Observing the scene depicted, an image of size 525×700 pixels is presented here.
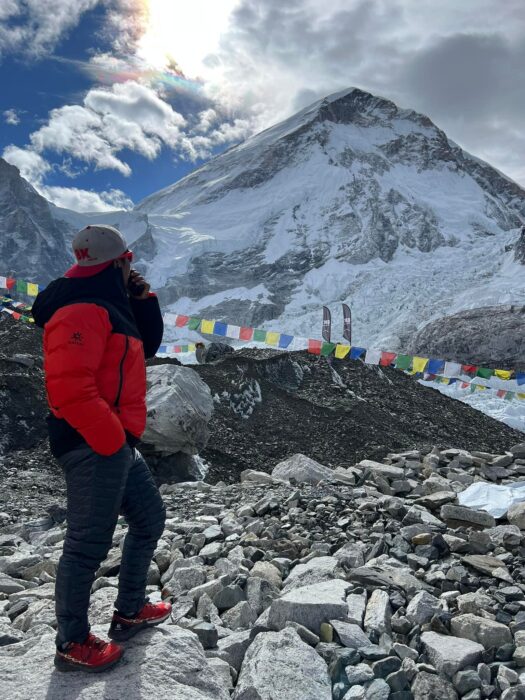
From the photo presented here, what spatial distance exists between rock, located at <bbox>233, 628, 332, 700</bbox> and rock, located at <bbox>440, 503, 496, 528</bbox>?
247cm

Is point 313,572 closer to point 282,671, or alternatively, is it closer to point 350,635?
point 350,635

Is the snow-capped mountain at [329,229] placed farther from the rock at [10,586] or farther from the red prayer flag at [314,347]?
the rock at [10,586]

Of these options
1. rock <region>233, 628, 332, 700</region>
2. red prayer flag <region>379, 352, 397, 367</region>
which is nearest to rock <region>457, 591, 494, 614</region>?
rock <region>233, 628, 332, 700</region>

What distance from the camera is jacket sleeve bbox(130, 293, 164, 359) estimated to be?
3.16m

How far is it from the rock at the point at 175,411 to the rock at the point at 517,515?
5208 mm

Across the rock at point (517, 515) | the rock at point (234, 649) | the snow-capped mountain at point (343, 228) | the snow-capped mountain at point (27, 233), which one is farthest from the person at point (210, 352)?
the snow-capped mountain at point (27, 233)

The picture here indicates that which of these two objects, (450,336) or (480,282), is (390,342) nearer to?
(450,336)

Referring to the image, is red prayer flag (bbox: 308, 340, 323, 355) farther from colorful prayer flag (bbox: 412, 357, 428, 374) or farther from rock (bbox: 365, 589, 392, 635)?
rock (bbox: 365, 589, 392, 635)

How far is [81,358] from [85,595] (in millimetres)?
1142

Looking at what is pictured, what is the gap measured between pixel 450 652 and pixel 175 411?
251 inches

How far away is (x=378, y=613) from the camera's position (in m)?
3.28

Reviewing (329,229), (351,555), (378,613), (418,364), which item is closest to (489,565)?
(351,555)

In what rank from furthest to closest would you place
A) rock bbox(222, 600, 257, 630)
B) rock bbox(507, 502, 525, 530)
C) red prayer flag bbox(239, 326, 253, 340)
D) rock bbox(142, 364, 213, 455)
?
red prayer flag bbox(239, 326, 253, 340), rock bbox(142, 364, 213, 455), rock bbox(507, 502, 525, 530), rock bbox(222, 600, 257, 630)

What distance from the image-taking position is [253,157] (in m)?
138
